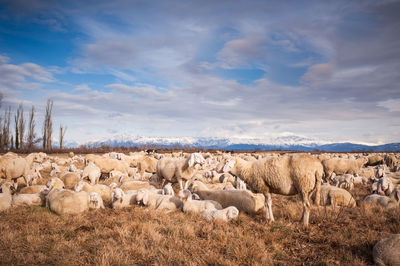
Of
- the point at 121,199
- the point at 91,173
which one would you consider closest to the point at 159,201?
the point at 121,199

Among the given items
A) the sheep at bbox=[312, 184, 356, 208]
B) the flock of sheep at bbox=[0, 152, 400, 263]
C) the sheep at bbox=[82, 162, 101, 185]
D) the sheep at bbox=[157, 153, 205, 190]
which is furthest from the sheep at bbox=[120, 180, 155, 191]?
the sheep at bbox=[312, 184, 356, 208]

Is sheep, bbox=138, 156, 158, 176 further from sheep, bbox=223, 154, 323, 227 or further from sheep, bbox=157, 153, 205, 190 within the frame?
sheep, bbox=223, 154, 323, 227

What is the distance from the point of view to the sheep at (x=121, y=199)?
872 cm

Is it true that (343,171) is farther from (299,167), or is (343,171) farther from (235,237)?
(235,237)

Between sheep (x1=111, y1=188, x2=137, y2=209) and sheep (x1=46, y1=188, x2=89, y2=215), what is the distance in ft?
2.93

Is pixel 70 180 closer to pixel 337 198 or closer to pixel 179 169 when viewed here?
pixel 179 169

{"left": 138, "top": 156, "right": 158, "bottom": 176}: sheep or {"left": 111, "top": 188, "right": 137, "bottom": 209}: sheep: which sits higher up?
{"left": 138, "top": 156, "right": 158, "bottom": 176}: sheep

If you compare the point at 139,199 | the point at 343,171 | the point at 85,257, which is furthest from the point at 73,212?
the point at 343,171

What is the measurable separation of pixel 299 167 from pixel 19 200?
9.47m

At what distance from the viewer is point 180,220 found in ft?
23.5

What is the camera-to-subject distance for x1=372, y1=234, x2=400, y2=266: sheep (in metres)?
4.12

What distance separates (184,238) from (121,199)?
4.01m

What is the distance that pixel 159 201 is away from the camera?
28.6 feet

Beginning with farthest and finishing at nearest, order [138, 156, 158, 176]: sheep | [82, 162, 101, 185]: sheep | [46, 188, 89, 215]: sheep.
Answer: [138, 156, 158, 176]: sheep, [82, 162, 101, 185]: sheep, [46, 188, 89, 215]: sheep
